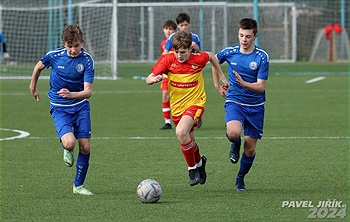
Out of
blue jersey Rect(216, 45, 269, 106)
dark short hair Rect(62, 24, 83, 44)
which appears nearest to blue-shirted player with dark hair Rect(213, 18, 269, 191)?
blue jersey Rect(216, 45, 269, 106)

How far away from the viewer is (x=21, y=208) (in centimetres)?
757

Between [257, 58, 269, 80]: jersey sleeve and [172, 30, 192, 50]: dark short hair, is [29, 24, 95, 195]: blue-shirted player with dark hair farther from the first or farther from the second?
[257, 58, 269, 80]: jersey sleeve

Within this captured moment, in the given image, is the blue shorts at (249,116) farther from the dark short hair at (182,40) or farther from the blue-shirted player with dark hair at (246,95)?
the dark short hair at (182,40)

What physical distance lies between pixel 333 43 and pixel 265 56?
31.3m

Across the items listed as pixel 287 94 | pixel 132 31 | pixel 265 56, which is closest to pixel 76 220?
pixel 265 56

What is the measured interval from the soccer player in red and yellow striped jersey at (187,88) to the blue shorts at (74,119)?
0.82 meters

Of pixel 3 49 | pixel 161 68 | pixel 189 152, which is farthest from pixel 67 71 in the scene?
pixel 3 49

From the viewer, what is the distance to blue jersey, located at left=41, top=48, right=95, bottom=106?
8.55 metres

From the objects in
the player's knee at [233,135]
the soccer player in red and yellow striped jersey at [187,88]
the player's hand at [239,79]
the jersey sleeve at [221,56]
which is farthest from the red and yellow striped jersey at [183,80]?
the player's hand at [239,79]

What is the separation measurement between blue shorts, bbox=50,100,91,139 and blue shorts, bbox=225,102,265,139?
4.93 ft

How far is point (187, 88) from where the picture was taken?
8.84 meters

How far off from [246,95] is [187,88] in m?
0.63

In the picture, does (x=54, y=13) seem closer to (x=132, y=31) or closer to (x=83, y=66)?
(x=132, y=31)

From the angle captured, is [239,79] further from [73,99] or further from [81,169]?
[81,169]
